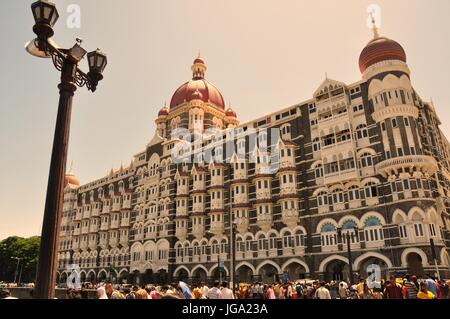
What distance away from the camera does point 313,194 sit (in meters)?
34.9

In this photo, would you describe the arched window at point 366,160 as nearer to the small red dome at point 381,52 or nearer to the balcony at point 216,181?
the small red dome at point 381,52

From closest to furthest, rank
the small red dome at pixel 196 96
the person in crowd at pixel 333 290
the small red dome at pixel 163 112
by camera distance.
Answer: the person in crowd at pixel 333 290 → the small red dome at pixel 196 96 → the small red dome at pixel 163 112

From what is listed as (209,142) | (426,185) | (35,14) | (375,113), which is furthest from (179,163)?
(35,14)

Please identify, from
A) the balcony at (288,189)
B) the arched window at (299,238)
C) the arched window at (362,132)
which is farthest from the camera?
the balcony at (288,189)

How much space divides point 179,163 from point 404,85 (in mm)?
30670

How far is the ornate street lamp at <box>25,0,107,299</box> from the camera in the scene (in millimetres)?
5611

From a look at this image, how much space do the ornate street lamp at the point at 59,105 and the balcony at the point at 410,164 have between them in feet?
91.6

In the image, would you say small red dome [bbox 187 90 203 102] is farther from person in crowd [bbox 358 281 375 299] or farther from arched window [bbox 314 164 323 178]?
person in crowd [bbox 358 281 375 299]

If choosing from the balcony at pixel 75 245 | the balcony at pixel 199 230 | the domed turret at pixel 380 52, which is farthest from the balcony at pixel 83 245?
the domed turret at pixel 380 52

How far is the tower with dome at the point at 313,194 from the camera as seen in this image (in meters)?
29.1

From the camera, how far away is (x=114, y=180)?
6266 centimetres
